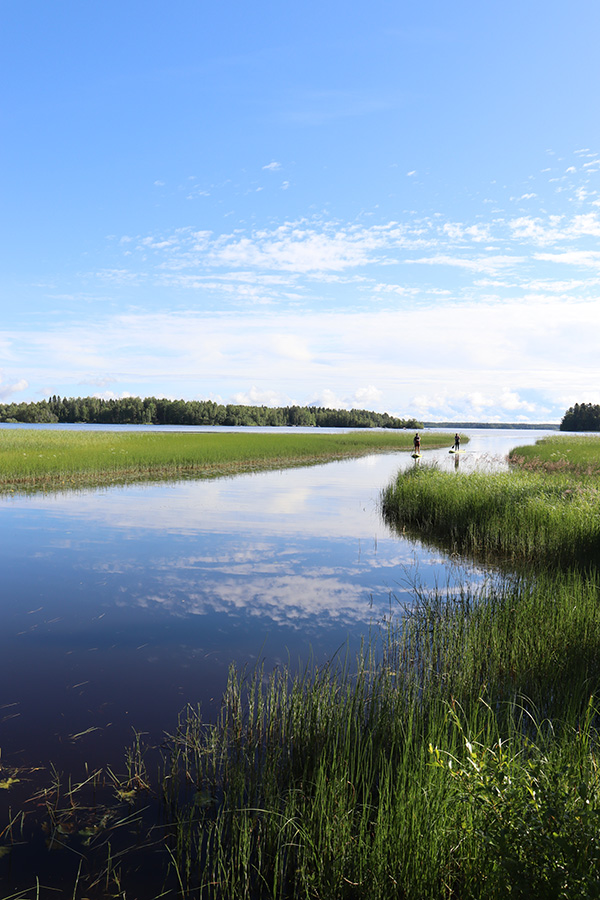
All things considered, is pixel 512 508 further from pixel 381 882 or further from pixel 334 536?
pixel 381 882

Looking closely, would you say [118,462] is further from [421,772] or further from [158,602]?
[421,772]

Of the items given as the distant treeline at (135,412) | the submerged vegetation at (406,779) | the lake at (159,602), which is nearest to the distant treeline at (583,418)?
the distant treeline at (135,412)

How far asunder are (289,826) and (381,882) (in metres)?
1.01

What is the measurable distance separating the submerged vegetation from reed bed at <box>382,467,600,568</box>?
4.22m

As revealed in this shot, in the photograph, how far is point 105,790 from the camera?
16.2 feet

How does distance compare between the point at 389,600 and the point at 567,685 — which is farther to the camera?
the point at 389,600

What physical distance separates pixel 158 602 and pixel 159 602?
2 cm

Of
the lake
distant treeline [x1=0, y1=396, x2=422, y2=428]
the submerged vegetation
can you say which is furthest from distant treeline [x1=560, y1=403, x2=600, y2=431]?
the submerged vegetation

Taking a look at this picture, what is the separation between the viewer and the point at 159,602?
10.6 m

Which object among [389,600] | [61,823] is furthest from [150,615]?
[61,823]

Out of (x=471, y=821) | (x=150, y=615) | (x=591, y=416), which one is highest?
(x=591, y=416)

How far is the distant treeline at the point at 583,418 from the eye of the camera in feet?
389

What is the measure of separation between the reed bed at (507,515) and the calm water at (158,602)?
1532 mm

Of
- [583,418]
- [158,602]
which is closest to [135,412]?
[583,418]
